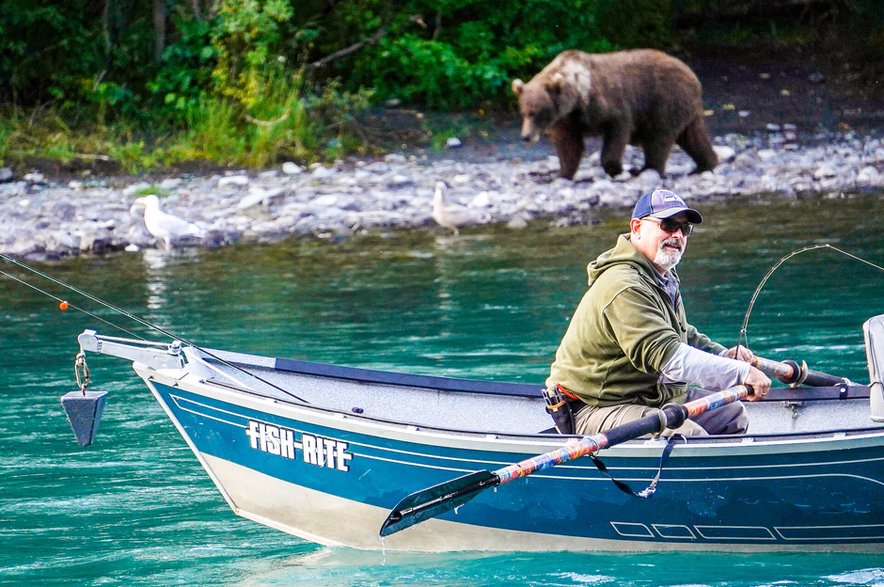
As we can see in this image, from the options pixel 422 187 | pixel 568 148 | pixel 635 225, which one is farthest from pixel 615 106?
pixel 635 225

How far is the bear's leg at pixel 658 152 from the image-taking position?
52.0 ft

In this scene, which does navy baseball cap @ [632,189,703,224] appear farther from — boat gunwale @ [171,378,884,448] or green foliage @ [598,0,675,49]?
green foliage @ [598,0,675,49]

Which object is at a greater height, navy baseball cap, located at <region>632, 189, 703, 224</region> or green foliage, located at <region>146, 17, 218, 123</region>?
green foliage, located at <region>146, 17, 218, 123</region>

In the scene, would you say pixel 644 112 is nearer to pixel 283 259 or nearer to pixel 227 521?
pixel 283 259

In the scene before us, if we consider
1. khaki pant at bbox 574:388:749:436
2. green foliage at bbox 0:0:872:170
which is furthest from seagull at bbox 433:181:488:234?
khaki pant at bbox 574:388:749:436

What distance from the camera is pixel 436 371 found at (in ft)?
28.1

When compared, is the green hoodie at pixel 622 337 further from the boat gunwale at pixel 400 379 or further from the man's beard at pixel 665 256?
the boat gunwale at pixel 400 379

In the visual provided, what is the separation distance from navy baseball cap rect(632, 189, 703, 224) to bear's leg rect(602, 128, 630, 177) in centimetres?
1068

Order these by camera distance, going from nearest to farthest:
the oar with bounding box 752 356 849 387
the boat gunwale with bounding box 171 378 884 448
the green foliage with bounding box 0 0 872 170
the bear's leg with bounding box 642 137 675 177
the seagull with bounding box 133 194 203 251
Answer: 1. the boat gunwale with bounding box 171 378 884 448
2. the oar with bounding box 752 356 849 387
3. the seagull with bounding box 133 194 203 251
4. the bear's leg with bounding box 642 137 675 177
5. the green foliage with bounding box 0 0 872 170

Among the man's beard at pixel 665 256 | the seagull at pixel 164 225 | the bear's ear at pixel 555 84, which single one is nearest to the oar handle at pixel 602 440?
the man's beard at pixel 665 256

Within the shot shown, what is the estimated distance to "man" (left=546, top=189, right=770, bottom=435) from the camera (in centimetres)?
488

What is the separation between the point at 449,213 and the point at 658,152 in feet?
10.7

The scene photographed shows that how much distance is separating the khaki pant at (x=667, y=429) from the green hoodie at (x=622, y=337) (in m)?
0.05

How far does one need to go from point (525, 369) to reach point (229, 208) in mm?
7328
